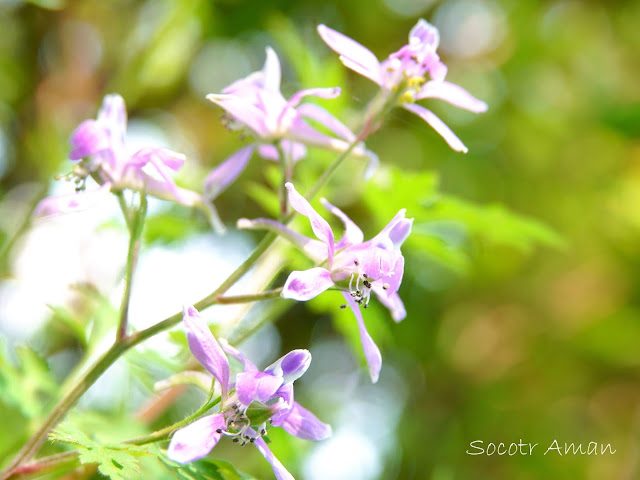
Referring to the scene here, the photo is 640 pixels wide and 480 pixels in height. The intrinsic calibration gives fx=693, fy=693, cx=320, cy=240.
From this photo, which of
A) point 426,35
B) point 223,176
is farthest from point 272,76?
point 426,35

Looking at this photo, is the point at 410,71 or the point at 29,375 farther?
the point at 29,375

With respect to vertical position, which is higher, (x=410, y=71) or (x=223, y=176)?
(x=410, y=71)

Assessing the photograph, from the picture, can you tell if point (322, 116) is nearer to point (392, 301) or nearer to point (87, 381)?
point (392, 301)

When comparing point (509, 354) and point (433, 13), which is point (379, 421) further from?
point (433, 13)

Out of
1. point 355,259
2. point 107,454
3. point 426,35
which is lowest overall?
point 107,454

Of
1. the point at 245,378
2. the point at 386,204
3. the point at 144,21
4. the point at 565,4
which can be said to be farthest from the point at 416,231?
the point at 565,4

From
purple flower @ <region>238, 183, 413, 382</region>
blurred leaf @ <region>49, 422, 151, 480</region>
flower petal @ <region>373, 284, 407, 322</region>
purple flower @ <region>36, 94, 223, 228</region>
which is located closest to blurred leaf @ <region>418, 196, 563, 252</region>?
flower petal @ <region>373, 284, 407, 322</region>

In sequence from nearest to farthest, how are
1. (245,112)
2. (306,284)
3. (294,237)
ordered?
(306,284) → (294,237) → (245,112)

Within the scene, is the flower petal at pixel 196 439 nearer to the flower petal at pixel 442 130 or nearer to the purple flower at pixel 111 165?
the purple flower at pixel 111 165
